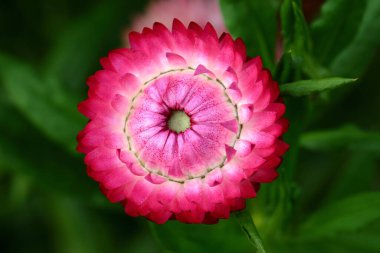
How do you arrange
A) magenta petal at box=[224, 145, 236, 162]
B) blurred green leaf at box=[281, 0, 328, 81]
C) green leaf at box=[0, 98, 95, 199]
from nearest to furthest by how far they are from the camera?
magenta petal at box=[224, 145, 236, 162] → blurred green leaf at box=[281, 0, 328, 81] → green leaf at box=[0, 98, 95, 199]

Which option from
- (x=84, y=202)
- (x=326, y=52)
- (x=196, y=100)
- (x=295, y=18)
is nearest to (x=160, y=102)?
(x=196, y=100)

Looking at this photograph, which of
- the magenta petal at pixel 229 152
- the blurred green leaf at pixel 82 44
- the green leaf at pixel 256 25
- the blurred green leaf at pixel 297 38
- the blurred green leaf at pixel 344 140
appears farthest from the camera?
the blurred green leaf at pixel 82 44

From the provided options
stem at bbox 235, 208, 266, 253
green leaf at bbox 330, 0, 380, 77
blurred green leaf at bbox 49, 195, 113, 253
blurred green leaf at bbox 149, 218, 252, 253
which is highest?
green leaf at bbox 330, 0, 380, 77

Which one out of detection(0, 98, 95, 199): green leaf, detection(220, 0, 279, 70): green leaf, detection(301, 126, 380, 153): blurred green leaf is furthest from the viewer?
detection(0, 98, 95, 199): green leaf

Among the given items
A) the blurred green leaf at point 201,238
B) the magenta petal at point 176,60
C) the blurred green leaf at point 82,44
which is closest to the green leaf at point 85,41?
the blurred green leaf at point 82,44

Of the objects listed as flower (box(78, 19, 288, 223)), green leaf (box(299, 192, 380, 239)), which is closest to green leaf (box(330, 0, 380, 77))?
green leaf (box(299, 192, 380, 239))

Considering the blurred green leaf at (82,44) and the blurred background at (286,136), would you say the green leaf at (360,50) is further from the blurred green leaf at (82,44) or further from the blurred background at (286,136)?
the blurred green leaf at (82,44)

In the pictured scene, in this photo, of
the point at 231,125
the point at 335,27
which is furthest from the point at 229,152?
the point at 335,27

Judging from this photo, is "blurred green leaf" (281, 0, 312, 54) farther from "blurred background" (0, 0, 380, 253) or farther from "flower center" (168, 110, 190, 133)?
"flower center" (168, 110, 190, 133)

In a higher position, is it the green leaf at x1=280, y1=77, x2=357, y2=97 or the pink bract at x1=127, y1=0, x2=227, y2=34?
the pink bract at x1=127, y1=0, x2=227, y2=34
